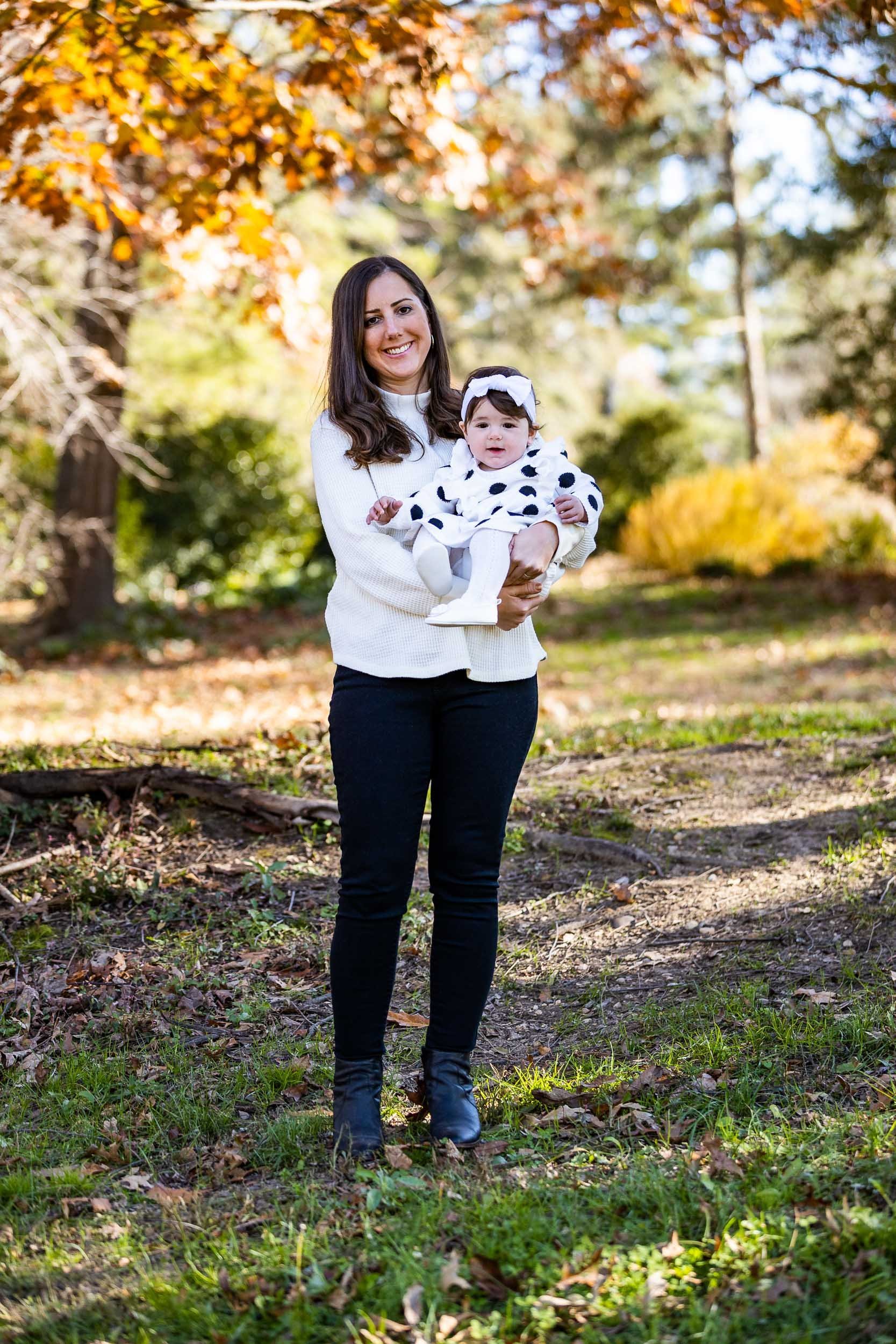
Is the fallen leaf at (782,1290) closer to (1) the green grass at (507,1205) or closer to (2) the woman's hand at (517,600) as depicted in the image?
(1) the green grass at (507,1205)

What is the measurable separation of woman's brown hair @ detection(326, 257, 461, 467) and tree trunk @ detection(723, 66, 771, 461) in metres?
17.0

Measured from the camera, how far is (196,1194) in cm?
283

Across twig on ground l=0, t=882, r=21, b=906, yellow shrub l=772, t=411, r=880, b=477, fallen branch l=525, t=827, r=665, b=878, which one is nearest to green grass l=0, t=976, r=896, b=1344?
twig on ground l=0, t=882, r=21, b=906

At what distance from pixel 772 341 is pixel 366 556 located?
25.7 meters

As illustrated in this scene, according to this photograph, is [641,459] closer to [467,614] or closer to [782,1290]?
[467,614]

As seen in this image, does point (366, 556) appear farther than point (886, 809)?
No

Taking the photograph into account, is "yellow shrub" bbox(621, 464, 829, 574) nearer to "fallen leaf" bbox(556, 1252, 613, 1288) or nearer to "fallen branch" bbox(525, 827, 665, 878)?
"fallen branch" bbox(525, 827, 665, 878)

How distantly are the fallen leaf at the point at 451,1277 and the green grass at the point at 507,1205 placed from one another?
25 mm

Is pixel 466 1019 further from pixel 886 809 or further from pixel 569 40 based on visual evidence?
pixel 569 40

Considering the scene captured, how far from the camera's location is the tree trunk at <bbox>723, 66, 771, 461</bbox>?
19344mm

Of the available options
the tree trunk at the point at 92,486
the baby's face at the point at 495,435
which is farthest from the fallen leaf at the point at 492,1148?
the tree trunk at the point at 92,486

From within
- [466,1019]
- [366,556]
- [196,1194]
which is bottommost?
[196,1194]

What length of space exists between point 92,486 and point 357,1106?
32.4ft

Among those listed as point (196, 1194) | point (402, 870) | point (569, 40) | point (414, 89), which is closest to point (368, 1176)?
point (196, 1194)
